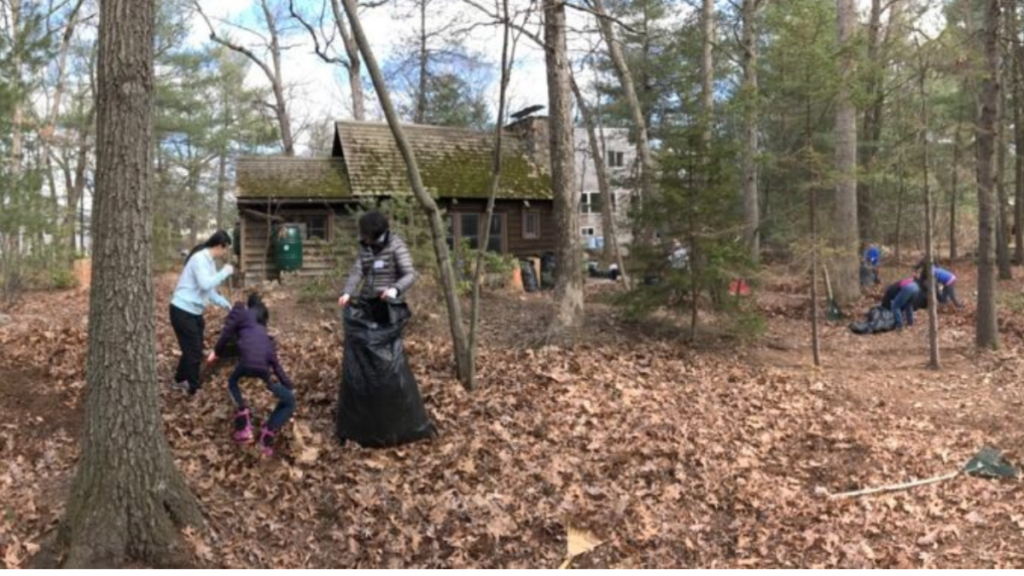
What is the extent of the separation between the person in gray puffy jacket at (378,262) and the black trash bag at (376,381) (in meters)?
0.15

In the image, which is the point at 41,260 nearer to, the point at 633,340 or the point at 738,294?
the point at 633,340

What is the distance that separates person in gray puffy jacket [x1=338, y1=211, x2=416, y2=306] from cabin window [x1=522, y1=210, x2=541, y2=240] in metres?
14.2

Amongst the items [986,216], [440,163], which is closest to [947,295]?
[986,216]

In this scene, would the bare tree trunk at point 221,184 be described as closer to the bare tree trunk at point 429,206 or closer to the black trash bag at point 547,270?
the black trash bag at point 547,270

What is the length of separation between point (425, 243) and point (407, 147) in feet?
11.4

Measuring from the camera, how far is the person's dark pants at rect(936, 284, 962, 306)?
12578 millimetres

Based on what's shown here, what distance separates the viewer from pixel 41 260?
14.8m

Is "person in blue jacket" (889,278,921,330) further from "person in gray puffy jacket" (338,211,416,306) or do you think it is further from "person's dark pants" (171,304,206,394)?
"person's dark pants" (171,304,206,394)

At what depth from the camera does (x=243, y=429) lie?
217 inches

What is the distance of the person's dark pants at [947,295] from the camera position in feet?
41.3

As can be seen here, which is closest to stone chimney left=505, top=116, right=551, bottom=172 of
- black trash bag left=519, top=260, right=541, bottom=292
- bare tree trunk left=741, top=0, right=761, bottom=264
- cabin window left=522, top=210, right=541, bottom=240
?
cabin window left=522, top=210, right=541, bottom=240

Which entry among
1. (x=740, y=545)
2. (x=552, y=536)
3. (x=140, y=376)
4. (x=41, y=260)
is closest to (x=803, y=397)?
(x=740, y=545)

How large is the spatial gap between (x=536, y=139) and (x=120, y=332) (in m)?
17.6

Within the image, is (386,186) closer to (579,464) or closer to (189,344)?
(189,344)
